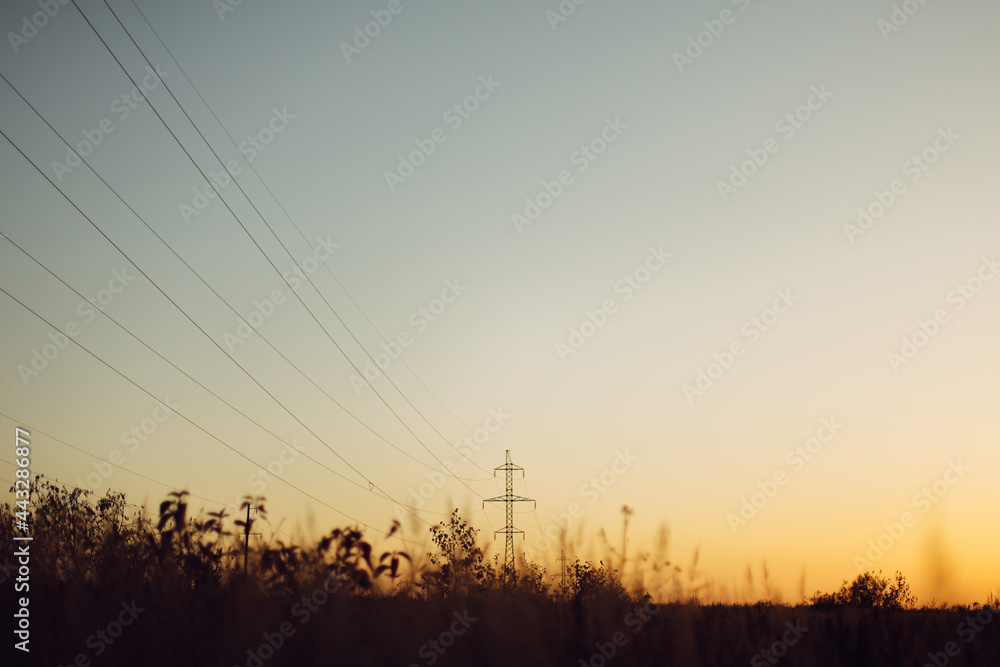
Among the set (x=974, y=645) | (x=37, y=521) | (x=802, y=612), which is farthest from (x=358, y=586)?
(x=974, y=645)

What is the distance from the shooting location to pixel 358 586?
9.35m

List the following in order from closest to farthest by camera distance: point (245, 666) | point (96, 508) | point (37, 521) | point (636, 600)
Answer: point (245, 666)
point (636, 600)
point (37, 521)
point (96, 508)

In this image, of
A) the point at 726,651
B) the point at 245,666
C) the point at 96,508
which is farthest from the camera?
the point at 96,508

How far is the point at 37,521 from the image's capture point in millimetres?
11312

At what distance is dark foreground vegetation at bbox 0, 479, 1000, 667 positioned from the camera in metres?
7.87

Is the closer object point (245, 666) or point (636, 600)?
point (245, 666)

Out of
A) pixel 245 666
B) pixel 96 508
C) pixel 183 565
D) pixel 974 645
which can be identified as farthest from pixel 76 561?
pixel 974 645

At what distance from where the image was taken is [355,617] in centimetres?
852

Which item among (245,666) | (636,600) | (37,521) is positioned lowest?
(245,666)

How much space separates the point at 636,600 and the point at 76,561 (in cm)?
699

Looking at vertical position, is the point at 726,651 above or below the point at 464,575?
below

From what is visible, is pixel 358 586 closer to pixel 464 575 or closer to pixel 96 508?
pixel 464 575

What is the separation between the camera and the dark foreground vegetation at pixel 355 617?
7871mm

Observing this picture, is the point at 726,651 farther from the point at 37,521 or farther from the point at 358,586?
the point at 37,521
